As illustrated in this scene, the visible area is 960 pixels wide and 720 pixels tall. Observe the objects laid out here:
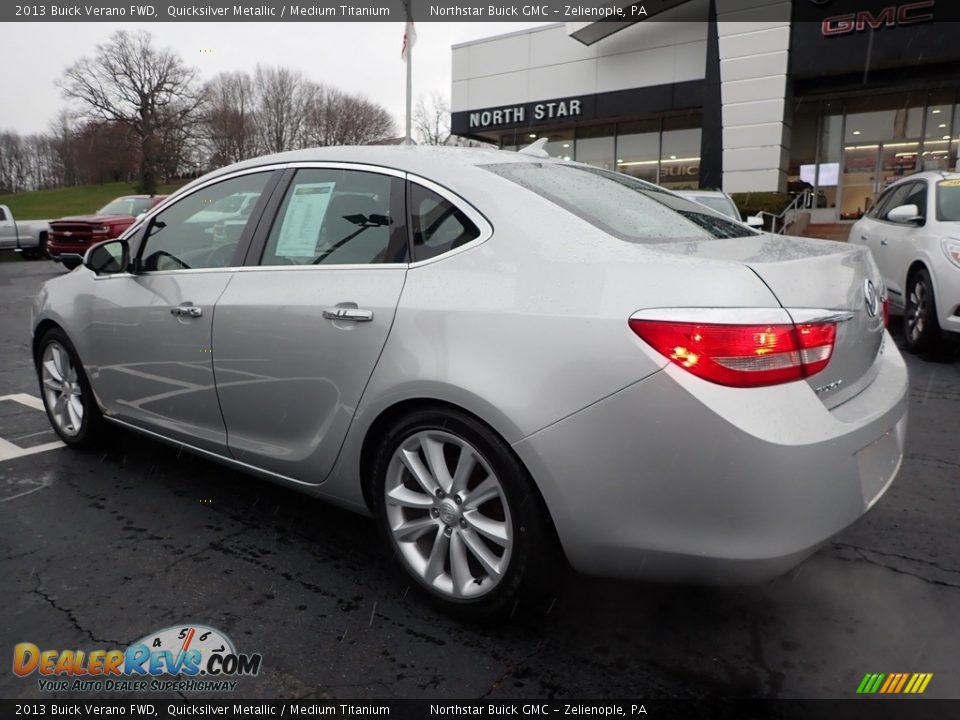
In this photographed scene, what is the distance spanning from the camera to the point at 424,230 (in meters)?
2.52

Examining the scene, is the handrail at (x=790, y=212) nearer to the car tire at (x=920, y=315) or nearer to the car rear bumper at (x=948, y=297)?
the car tire at (x=920, y=315)

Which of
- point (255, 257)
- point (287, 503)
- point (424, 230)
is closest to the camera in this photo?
point (424, 230)

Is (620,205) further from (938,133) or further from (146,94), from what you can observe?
(146,94)

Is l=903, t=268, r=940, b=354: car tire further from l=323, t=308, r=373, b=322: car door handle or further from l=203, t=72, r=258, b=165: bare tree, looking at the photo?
l=203, t=72, r=258, b=165: bare tree

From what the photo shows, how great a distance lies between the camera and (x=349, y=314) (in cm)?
251

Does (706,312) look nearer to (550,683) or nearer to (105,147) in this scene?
(550,683)

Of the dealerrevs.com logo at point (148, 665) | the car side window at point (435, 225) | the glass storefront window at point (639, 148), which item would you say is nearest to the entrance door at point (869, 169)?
the glass storefront window at point (639, 148)

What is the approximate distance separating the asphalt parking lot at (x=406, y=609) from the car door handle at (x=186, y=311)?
36.3 inches

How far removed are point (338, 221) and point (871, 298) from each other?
1921 millimetres

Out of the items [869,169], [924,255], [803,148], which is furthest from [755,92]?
[924,255]

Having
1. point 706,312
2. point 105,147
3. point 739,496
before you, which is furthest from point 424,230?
point 105,147

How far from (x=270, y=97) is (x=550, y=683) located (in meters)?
75.6

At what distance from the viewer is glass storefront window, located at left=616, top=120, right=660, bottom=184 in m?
24.8

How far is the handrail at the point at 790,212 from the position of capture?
58.9ft
